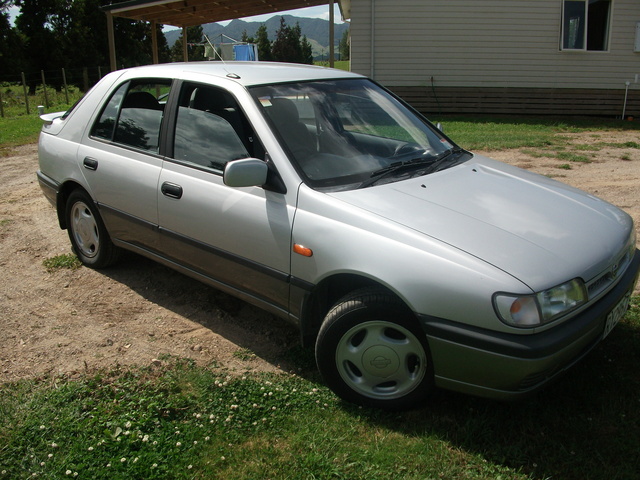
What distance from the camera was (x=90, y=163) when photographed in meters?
4.67

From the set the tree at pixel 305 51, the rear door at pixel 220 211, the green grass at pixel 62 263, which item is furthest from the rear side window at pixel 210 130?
the tree at pixel 305 51

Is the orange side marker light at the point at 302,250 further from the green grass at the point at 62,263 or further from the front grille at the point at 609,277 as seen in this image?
the green grass at the point at 62,263

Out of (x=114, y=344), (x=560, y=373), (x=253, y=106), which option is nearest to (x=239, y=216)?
(x=253, y=106)

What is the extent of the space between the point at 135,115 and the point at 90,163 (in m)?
0.55

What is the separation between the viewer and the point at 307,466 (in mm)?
2805

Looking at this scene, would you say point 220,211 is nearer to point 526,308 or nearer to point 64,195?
point 526,308

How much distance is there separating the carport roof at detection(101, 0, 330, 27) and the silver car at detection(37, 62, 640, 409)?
40.4 ft

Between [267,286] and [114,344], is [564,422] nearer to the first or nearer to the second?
[267,286]

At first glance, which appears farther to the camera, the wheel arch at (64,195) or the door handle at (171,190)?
the wheel arch at (64,195)

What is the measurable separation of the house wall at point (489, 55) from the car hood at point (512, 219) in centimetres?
1310

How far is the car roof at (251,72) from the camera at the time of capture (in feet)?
12.8

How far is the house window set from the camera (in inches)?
619

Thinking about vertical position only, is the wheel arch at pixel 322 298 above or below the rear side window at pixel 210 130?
below

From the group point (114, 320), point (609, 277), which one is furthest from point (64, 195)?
point (609, 277)
